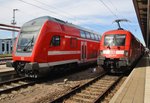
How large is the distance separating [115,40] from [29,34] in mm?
6109

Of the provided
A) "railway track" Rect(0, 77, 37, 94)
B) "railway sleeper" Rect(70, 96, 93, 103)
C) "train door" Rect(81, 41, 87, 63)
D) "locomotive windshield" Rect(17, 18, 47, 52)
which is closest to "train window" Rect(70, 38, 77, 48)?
"train door" Rect(81, 41, 87, 63)

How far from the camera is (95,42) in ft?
70.4

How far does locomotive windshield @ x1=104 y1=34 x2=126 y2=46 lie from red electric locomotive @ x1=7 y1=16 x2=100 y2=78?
2.56m

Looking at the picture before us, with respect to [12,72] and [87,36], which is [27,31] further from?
[87,36]

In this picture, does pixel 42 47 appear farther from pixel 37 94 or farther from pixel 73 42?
pixel 73 42

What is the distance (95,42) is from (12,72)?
883 cm

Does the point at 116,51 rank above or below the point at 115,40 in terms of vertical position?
below

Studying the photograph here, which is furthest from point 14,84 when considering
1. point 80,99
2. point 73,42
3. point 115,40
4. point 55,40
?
point 115,40

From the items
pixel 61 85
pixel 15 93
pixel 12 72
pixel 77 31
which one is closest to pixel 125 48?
pixel 77 31

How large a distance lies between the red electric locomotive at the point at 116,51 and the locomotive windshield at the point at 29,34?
5183mm

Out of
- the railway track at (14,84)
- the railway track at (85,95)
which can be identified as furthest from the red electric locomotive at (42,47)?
the railway track at (85,95)

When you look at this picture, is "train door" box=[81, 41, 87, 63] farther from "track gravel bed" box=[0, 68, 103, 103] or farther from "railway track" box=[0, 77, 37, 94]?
"track gravel bed" box=[0, 68, 103, 103]

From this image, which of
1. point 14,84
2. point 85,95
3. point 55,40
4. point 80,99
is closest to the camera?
point 80,99

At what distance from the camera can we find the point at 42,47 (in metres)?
12.3
